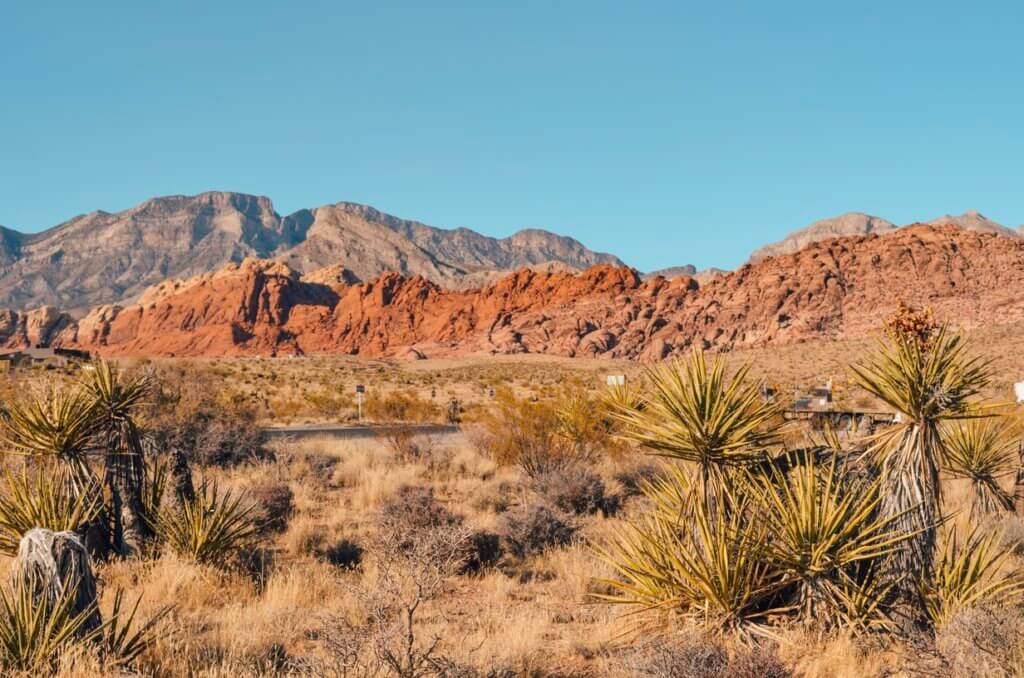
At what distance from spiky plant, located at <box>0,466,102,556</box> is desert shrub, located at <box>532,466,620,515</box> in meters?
6.33

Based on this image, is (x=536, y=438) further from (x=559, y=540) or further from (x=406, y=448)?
(x=559, y=540)

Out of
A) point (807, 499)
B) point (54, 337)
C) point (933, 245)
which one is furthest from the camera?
point (54, 337)

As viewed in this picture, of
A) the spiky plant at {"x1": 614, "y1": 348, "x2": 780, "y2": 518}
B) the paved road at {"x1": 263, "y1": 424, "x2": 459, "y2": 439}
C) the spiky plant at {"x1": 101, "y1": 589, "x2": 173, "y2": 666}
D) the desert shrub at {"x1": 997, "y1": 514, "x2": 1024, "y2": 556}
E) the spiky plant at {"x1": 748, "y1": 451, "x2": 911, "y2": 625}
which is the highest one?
the spiky plant at {"x1": 614, "y1": 348, "x2": 780, "y2": 518}

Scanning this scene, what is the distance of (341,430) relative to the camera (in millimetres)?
24297

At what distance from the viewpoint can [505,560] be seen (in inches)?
348

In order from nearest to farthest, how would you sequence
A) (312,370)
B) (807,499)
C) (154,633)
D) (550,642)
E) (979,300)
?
(807,499) → (154,633) → (550,642) → (312,370) → (979,300)

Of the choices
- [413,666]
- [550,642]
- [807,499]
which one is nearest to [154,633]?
[413,666]

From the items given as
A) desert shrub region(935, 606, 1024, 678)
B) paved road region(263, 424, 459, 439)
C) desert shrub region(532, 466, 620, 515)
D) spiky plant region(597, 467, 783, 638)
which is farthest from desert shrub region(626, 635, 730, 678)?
paved road region(263, 424, 459, 439)

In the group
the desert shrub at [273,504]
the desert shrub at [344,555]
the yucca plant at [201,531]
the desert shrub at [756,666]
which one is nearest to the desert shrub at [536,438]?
the desert shrub at [273,504]

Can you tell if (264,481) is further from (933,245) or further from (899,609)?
(933,245)

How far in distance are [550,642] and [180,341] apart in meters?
100

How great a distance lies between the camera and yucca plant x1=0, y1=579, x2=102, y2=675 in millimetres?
4656

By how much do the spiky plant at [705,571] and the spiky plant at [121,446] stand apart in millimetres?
5307

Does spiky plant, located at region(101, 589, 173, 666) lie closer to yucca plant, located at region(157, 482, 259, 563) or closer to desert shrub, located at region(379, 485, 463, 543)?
yucca plant, located at region(157, 482, 259, 563)
